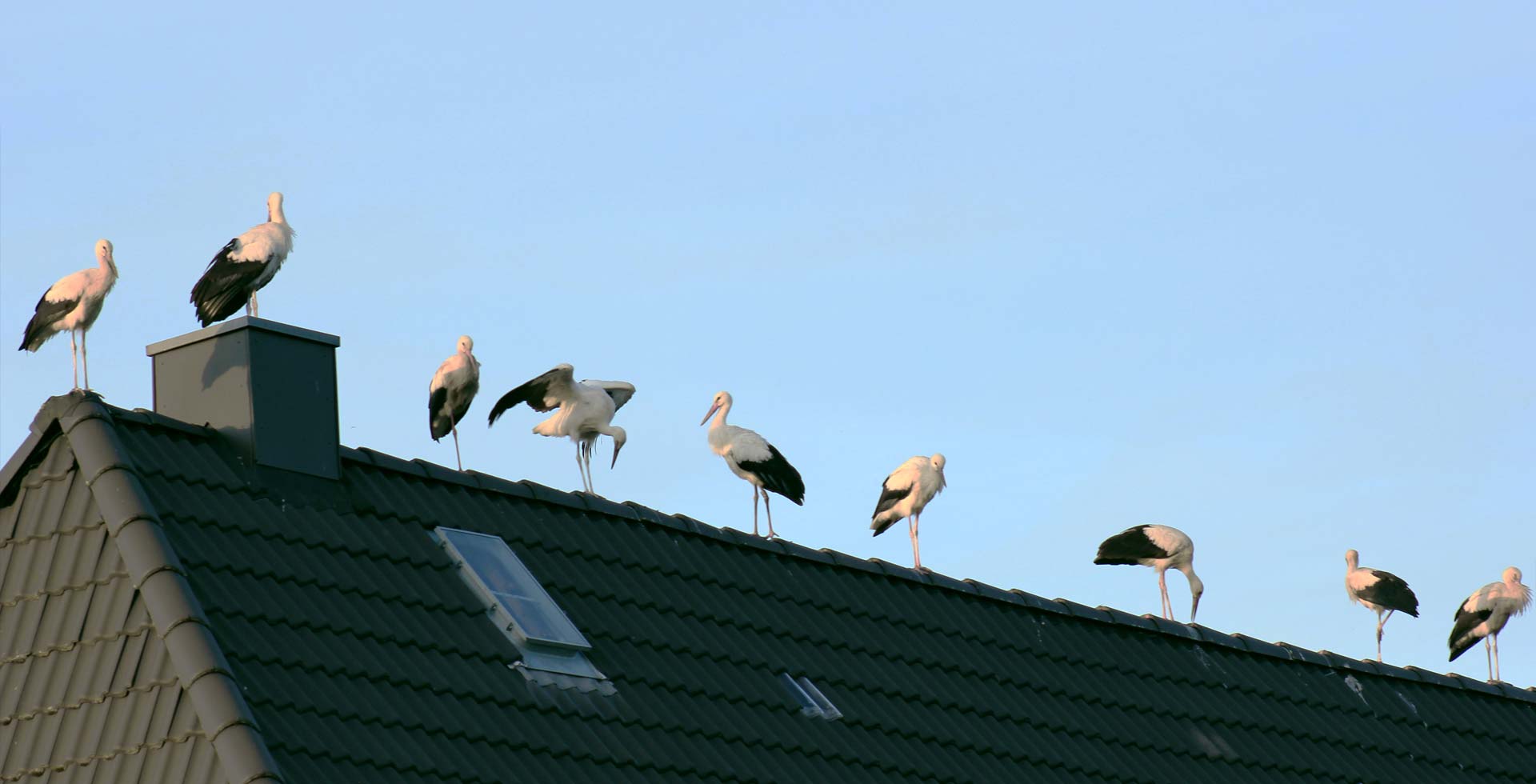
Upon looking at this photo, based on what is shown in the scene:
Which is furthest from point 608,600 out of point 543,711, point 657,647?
point 543,711

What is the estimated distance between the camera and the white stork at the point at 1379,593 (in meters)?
22.8

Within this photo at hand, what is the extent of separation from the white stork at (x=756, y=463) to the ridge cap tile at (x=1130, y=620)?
5.36 m

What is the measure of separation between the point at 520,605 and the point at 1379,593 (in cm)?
1522

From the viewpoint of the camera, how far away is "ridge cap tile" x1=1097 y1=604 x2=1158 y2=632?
1327 cm

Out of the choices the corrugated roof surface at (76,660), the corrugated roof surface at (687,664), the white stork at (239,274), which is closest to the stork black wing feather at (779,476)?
the corrugated roof surface at (687,664)

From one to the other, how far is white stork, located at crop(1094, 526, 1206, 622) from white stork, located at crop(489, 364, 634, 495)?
16.5 feet

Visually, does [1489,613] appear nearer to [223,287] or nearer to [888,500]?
[888,500]

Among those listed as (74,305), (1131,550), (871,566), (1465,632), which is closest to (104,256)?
(74,305)

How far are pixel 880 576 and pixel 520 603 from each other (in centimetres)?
303

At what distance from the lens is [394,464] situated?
1031 cm

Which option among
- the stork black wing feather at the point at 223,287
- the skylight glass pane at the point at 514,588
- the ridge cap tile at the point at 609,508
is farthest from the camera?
the stork black wing feather at the point at 223,287

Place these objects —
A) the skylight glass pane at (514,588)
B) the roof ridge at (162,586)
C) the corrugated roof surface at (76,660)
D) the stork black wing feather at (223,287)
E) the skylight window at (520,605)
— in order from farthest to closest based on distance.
A: the stork black wing feather at (223,287) → the skylight glass pane at (514,588) → the skylight window at (520,605) → the corrugated roof surface at (76,660) → the roof ridge at (162,586)

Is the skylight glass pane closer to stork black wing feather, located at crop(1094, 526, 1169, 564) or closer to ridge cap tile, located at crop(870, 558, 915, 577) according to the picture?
ridge cap tile, located at crop(870, 558, 915, 577)

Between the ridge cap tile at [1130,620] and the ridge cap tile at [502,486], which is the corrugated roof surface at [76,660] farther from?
the ridge cap tile at [1130,620]
